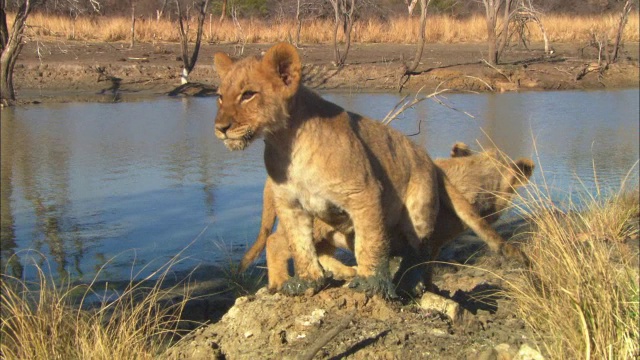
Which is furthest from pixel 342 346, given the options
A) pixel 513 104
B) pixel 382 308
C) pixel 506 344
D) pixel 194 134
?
pixel 513 104

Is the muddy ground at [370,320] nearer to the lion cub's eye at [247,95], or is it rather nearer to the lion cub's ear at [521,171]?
the lion cub's ear at [521,171]

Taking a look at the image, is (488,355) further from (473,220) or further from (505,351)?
(473,220)

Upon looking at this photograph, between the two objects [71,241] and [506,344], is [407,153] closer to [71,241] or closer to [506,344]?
[506,344]

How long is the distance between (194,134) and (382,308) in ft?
35.2

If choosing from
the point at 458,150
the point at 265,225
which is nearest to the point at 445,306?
the point at 265,225

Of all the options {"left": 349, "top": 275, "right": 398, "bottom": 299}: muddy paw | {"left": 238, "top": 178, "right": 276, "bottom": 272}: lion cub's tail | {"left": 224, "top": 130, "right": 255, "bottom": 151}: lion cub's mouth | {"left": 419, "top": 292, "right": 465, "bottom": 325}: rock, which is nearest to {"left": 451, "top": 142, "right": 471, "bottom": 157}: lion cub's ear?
{"left": 238, "top": 178, "right": 276, "bottom": 272}: lion cub's tail

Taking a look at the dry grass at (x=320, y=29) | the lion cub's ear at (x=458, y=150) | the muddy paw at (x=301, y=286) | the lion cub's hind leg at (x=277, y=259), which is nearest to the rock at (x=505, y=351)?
the muddy paw at (x=301, y=286)

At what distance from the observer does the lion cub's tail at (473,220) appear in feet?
19.6

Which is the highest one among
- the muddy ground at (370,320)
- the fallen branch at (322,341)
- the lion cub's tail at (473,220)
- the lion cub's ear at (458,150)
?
the lion cub's ear at (458,150)

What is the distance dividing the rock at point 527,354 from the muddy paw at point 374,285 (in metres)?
0.80

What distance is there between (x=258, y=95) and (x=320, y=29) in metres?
24.2

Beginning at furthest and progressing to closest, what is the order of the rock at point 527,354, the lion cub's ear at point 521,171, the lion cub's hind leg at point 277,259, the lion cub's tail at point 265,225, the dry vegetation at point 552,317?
1. the lion cub's ear at point 521,171
2. the lion cub's tail at point 265,225
3. the lion cub's hind leg at point 277,259
4. the rock at point 527,354
5. the dry vegetation at point 552,317

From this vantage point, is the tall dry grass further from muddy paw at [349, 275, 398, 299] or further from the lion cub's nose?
the lion cub's nose

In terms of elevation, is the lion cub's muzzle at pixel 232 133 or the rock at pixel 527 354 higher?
the lion cub's muzzle at pixel 232 133
